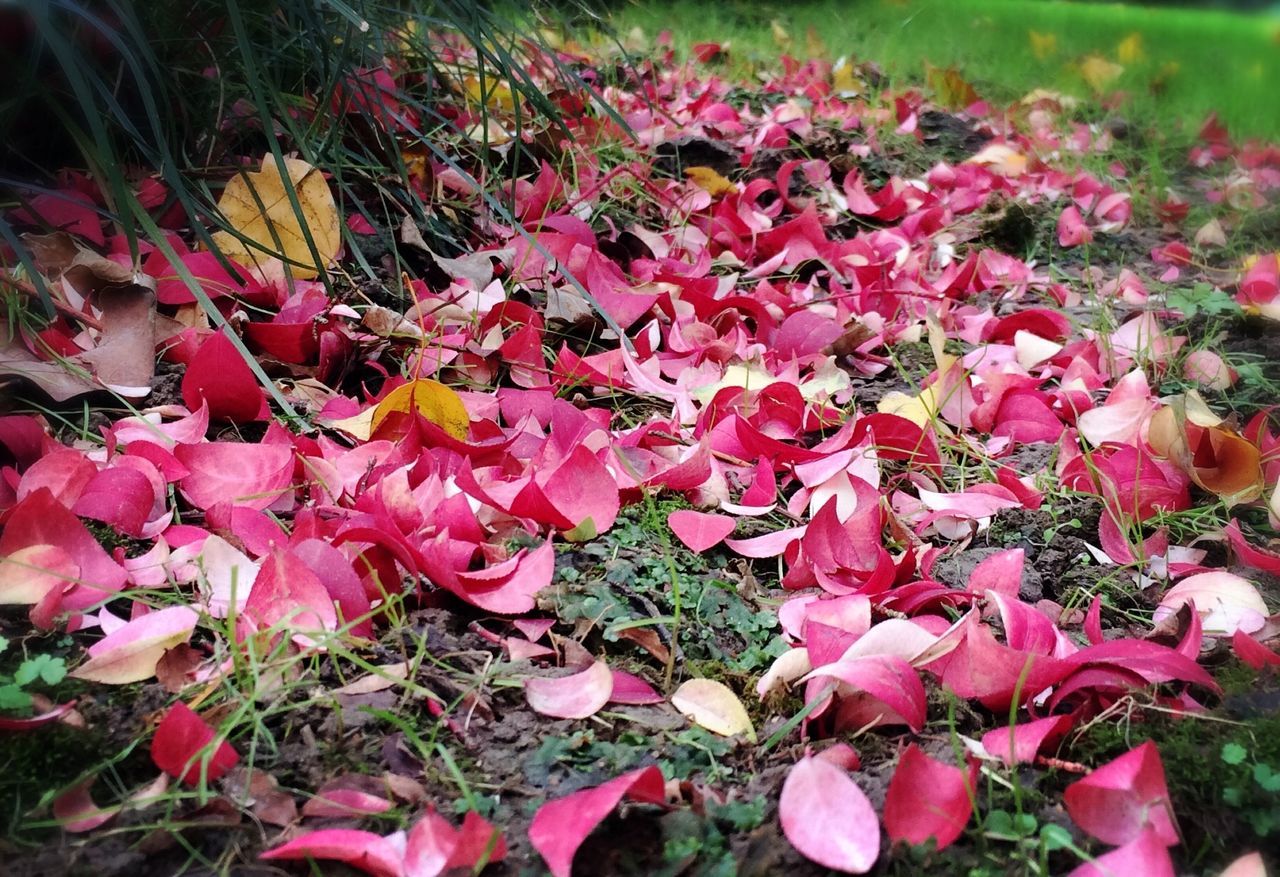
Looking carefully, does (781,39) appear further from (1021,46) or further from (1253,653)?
(1253,653)

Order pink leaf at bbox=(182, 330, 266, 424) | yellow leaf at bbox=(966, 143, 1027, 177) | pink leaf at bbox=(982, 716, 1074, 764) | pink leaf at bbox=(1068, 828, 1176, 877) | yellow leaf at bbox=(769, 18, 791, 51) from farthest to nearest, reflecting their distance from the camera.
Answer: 1. yellow leaf at bbox=(769, 18, 791, 51)
2. yellow leaf at bbox=(966, 143, 1027, 177)
3. pink leaf at bbox=(182, 330, 266, 424)
4. pink leaf at bbox=(982, 716, 1074, 764)
5. pink leaf at bbox=(1068, 828, 1176, 877)

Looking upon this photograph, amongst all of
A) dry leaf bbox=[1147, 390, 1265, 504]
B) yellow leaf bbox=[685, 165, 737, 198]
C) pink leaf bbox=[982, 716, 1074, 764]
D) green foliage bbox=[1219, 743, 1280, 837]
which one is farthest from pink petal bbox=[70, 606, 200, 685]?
yellow leaf bbox=[685, 165, 737, 198]

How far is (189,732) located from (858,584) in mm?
574

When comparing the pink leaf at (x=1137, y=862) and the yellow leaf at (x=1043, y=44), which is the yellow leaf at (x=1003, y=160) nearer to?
the yellow leaf at (x=1043, y=44)

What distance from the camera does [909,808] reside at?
623 mm

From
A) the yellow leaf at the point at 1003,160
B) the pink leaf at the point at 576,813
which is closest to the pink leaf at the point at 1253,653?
the pink leaf at the point at 576,813

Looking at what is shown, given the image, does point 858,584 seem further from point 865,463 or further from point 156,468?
point 156,468

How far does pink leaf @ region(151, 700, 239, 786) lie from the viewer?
0.65 m

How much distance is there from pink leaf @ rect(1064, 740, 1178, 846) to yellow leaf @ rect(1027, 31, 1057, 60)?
3361mm

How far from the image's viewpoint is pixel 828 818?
623 mm

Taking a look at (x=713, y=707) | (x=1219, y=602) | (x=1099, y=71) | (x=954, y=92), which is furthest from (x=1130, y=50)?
(x=713, y=707)

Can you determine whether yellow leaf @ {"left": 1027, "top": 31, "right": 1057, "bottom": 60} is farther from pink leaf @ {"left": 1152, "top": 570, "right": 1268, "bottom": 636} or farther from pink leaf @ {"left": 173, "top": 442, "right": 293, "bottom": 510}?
pink leaf @ {"left": 173, "top": 442, "right": 293, "bottom": 510}

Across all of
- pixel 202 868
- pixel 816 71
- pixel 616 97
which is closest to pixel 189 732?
pixel 202 868

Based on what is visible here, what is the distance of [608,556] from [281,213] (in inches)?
30.3
